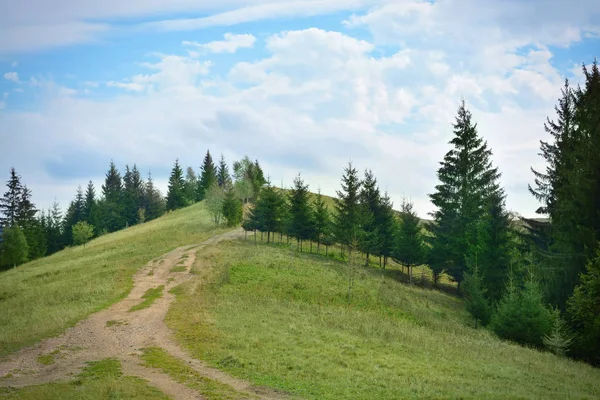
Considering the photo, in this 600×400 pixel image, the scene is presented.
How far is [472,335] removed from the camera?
95.9ft

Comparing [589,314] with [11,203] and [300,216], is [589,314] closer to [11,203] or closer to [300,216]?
[300,216]

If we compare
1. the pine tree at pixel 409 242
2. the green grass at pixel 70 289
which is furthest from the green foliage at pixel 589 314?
the green grass at pixel 70 289

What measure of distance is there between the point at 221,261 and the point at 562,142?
3356 centimetres

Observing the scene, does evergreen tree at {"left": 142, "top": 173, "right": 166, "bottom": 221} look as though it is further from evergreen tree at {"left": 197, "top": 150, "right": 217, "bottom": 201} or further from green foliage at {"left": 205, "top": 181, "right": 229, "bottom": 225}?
green foliage at {"left": 205, "top": 181, "right": 229, "bottom": 225}

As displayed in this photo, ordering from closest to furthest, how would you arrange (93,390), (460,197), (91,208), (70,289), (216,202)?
(93,390) → (70,289) → (460,197) → (216,202) → (91,208)

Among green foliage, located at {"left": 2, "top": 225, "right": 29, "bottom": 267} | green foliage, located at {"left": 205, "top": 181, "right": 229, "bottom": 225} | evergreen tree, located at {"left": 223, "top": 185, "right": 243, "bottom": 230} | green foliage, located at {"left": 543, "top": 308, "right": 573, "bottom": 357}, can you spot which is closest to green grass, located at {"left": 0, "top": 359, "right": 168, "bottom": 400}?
green foliage, located at {"left": 543, "top": 308, "right": 573, "bottom": 357}

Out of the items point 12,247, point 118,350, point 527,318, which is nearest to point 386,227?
point 527,318

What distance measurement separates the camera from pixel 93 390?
14406mm

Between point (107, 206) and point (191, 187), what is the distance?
1071 inches

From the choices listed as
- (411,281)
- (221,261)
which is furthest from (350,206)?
(221,261)

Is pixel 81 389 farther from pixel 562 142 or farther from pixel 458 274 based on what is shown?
pixel 458 274

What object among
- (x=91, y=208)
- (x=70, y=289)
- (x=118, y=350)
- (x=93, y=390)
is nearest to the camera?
(x=93, y=390)

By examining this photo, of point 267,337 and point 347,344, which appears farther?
point 267,337

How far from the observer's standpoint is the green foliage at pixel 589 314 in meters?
24.9
